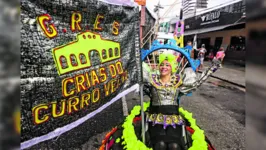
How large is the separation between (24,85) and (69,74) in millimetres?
407

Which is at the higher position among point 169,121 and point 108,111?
point 169,121

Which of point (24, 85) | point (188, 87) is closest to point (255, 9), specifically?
point (24, 85)

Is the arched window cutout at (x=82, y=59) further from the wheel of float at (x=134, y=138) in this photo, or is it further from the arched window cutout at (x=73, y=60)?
the wheel of float at (x=134, y=138)

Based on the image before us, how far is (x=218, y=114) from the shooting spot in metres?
5.75

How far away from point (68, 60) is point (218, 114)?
4.95 meters

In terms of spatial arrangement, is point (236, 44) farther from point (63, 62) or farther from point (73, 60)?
point (63, 62)

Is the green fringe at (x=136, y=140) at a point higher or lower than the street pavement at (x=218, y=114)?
higher

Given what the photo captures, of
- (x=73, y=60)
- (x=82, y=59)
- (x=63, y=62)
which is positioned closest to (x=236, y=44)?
(x=82, y=59)

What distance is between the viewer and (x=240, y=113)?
19.3ft

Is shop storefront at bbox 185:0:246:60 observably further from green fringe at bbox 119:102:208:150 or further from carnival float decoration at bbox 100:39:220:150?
green fringe at bbox 119:102:208:150

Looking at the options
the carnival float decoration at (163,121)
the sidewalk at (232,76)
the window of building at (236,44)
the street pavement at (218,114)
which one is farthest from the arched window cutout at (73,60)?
the window of building at (236,44)

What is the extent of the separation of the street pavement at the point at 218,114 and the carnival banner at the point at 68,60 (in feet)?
6.18

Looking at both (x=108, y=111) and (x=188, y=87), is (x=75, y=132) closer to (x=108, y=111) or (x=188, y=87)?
(x=108, y=111)

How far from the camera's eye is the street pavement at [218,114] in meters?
4.07
